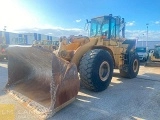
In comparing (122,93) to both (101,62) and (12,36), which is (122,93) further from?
(12,36)

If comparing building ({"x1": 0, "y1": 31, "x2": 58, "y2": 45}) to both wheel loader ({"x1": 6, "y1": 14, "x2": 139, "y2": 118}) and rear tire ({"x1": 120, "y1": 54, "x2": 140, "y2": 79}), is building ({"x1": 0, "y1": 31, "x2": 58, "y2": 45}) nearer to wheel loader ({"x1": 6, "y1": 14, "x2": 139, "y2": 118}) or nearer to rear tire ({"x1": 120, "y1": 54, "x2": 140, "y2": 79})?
wheel loader ({"x1": 6, "y1": 14, "x2": 139, "y2": 118})

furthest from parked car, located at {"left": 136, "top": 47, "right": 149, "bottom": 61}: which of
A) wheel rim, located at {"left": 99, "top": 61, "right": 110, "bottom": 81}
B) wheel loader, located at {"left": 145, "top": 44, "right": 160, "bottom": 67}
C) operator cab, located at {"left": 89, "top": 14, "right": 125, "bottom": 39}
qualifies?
wheel rim, located at {"left": 99, "top": 61, "right": 110, "bottom": 81}

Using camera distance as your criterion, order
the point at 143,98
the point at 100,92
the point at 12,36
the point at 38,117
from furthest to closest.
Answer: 1. the point at 12,36
2. the point at 100,92
3. the point at 143,98
4. the point at 38,117

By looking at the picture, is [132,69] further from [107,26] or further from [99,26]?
[99,26]

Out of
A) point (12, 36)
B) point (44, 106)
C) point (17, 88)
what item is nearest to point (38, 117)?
point (44, 106)

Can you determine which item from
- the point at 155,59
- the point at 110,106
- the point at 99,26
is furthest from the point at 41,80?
the point at 155,59

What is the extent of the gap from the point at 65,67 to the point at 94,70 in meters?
0.94

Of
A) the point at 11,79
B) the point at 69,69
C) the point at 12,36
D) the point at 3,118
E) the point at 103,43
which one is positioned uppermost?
the point at 12,36

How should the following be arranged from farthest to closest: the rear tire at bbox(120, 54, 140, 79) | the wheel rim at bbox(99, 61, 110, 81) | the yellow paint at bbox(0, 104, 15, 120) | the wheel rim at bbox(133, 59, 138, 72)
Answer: the wheel rim at bbox(133, 59, 138, 72) < the rear tire at bbox(120, 54, 140, 79) < the wheel rim at bbox(99, 61, 110, 81) < the yellow paint at bbox(0, 104, 15, 120)

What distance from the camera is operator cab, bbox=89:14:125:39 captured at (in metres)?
6.23

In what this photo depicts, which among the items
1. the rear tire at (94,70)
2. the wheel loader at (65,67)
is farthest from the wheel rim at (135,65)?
the rear tire at (94,70)

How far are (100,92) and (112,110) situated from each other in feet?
3.70

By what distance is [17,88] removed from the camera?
15.6 ft

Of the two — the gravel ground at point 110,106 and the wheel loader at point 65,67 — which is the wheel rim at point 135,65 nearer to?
the wheel loader at point 65,67
